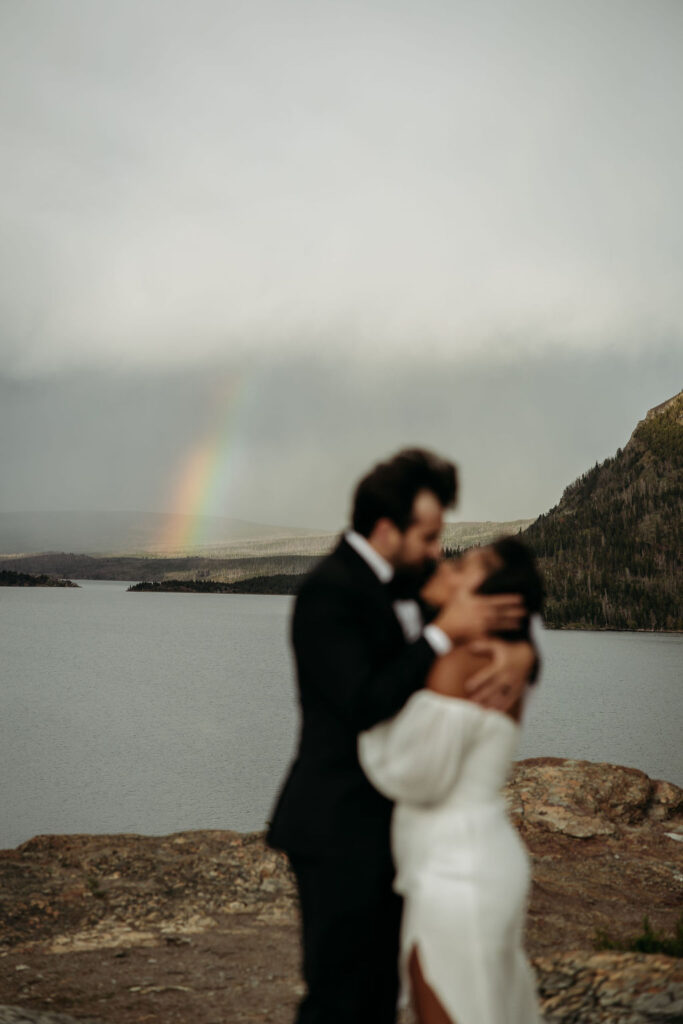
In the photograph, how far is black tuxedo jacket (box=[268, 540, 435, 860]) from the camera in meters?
3.12

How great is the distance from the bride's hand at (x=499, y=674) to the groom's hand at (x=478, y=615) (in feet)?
0.17

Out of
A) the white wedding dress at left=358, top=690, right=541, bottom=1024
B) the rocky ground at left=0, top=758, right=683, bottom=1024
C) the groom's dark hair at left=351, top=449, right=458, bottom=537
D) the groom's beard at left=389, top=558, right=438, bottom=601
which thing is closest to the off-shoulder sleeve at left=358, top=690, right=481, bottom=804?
the white wedding dress at left=358, top=690, right=541, bottom=1024

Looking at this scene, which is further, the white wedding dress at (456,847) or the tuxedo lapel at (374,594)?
the tuxedo lapel at (374,594)

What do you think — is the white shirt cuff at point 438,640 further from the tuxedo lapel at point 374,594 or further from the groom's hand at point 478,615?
the tuxedo lapel at point 374,594

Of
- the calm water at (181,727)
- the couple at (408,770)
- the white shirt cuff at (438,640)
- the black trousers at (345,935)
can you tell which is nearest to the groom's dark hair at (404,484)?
the couple at (408,770)

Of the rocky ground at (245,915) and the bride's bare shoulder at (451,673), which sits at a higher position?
the bride's bare shoulder at (451,673)

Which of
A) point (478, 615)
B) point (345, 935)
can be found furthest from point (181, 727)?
point (478, 615)

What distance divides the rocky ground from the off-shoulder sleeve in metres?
3.21

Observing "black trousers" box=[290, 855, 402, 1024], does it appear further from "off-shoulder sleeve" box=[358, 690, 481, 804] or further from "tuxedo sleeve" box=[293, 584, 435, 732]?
"tuxedo sleeve" box=[293, 584, 435, 732]

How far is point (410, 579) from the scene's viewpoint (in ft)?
11.2

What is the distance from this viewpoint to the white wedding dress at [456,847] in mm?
3068

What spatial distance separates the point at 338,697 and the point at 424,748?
315 mm

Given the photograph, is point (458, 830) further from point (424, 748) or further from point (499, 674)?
point (499, 674)

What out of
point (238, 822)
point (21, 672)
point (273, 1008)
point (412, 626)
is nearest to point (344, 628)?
point (412, 626)
